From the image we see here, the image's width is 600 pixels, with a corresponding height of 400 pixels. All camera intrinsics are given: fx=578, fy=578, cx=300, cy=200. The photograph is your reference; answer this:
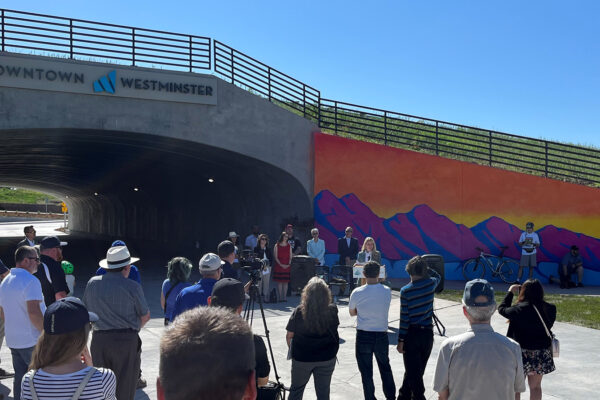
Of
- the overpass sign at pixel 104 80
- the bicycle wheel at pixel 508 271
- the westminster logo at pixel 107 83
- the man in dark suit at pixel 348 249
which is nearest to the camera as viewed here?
the overpass sign at pixel 104 80

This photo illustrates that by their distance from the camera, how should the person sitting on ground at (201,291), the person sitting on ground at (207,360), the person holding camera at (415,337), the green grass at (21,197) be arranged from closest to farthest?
the person sitting on ground at (207,360) → the person sitting on ground at (201,291) → the person holding camera at (415,337) → the green grass at (21,197)

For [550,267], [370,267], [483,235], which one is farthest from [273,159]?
[370,267]

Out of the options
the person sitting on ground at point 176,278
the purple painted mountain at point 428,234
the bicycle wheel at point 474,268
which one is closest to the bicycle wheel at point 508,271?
the bicycle wheel at point 474,268

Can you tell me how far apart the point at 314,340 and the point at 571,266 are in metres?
15.9

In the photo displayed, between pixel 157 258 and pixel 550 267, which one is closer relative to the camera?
pixel 550 267

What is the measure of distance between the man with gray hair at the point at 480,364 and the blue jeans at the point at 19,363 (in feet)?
13.3

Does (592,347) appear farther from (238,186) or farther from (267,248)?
(238,186)

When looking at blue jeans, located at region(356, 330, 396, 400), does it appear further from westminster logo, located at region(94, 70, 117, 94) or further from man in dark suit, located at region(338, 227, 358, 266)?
westminster logo, located at region(94, 70, 117, 94)

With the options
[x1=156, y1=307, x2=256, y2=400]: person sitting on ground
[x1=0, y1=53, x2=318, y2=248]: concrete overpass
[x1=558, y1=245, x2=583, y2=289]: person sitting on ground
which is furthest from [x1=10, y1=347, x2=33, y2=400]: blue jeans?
[x1=558, y1=245, x2=583, y2=289]: person sitting on ground

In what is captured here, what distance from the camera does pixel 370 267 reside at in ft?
21.3

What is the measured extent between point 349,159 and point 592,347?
10782mm

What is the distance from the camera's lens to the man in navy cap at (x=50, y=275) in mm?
6707

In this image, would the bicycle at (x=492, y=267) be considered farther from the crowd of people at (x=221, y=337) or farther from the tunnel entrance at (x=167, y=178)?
the crowd of people at (x=221, y=337)

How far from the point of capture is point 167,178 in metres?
27.0
